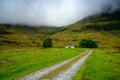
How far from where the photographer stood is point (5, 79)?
30969mm

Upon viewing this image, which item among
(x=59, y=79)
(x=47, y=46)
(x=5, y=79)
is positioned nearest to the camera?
(x=59, y=79)

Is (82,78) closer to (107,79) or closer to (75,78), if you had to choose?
(75,78)

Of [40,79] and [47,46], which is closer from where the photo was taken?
[40,79]

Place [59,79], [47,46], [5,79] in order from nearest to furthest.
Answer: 1. [59,79]
2. [5,79]
3. [47,46]

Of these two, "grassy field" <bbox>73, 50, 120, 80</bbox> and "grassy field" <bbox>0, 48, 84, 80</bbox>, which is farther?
"grassy field" <bbox>0, 48, 84, 80</bbox>

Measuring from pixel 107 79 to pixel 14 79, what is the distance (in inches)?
532

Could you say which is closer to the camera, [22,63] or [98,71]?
[98,71]

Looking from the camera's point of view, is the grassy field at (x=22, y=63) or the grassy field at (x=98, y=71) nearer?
→ the grassy field at (x=98, y=71)

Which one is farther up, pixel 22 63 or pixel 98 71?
pixel 22 63

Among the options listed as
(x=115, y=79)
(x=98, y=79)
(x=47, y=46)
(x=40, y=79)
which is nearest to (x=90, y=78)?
(x=98, y=79)

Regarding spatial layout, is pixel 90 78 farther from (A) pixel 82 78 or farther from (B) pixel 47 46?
(B) pixel 47 46

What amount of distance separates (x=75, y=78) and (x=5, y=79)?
32.9 feet

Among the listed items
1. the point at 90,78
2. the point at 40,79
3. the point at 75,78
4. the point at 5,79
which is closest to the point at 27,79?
the point at 40,79

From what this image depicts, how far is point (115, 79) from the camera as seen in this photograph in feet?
107
